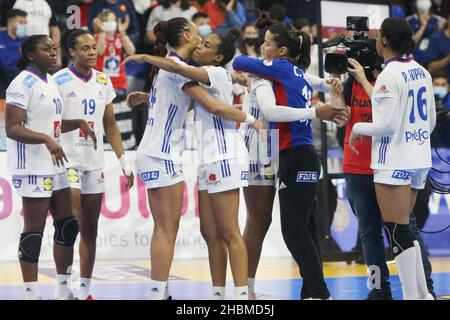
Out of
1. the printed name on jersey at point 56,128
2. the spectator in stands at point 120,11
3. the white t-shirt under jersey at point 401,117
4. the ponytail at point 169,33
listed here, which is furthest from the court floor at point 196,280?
the spectator in stands at point 120,11

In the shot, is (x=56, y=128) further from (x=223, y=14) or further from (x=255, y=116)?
(x=223, y=14)

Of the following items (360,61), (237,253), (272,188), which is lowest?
(237,253)

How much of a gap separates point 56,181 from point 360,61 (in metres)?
2.77

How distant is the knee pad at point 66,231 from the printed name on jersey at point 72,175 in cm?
39

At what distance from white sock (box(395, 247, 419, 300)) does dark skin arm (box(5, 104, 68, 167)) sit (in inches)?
111

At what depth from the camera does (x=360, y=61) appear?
7195 mm

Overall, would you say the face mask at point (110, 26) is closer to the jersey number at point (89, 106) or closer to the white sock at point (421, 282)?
the jersey number at point (89, 106)

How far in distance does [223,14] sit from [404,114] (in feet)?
23.9

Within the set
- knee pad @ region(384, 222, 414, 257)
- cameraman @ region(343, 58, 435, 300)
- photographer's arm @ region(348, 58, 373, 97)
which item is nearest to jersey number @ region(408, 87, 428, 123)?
photographer's arm @ region(348, 58, 373, 97)

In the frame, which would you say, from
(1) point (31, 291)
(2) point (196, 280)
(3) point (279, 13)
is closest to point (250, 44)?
(3) point (279, 13)

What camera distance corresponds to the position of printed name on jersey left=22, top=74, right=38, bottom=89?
23.1ft

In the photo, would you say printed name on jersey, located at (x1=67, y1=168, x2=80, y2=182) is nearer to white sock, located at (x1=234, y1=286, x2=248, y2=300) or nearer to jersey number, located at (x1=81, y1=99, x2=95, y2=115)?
jersey number, located at (x1=81, y1=99, x2=95, y2=115)
